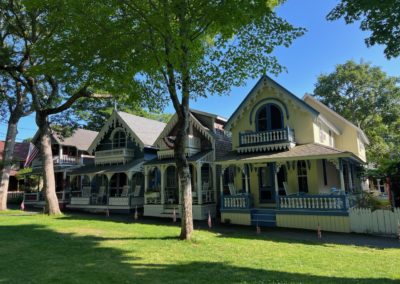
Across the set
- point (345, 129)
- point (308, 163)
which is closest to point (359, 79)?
point (345, 129)

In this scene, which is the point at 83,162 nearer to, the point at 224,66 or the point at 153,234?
the point at 153,234

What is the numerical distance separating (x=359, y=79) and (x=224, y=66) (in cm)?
3353

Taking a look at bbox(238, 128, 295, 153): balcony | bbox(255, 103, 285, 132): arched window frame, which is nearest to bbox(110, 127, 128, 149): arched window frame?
bbox(238, 128, 295, 153): balcony

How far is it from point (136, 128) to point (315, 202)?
16.7m

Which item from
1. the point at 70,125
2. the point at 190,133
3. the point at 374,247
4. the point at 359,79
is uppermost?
the point at 359,79

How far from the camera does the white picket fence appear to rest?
43.3 feet

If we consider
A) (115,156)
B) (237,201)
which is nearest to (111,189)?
(115,156)

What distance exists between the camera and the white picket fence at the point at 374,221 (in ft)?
43.3

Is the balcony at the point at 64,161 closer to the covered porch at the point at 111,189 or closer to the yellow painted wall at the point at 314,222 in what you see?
the covered porch at the point at 111,189

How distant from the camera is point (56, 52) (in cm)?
1427

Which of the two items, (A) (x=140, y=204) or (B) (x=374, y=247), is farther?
(A) (x=140, y=204)

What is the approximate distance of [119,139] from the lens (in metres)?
27.9

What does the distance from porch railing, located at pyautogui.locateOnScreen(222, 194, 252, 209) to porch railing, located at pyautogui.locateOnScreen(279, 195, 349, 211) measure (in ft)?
6.04

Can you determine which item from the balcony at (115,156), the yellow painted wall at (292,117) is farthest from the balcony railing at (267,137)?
the balcony at (115,156)
